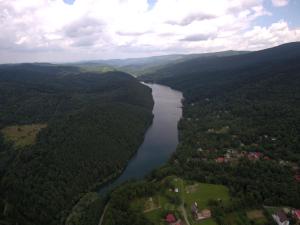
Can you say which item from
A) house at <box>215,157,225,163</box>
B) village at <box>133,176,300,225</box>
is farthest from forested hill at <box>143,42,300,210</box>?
village at <box>133,176,300,225</box>

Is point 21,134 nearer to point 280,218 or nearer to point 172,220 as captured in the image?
point 172,220

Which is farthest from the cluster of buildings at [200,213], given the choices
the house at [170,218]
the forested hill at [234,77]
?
the forested hill at [234,77]

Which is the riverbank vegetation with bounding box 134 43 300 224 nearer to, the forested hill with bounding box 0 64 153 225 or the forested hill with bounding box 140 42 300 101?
the forested hill with bounding box 140 42 300 101

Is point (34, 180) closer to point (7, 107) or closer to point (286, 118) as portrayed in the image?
point (7, 107)

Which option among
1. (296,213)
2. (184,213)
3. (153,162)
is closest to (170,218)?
(184,213)

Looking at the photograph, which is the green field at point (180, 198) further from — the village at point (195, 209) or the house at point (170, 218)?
the house at point (170, 218)
